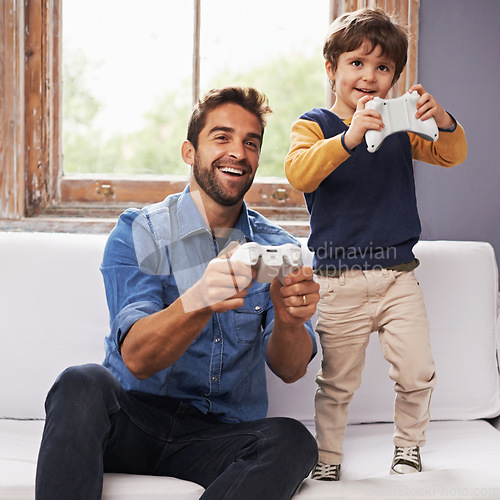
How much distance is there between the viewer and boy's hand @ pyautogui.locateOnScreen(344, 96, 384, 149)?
124 centimetres

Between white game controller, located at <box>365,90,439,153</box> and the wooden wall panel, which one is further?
the wooden wall panel

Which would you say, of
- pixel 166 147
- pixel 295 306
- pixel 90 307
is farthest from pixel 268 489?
pixel 166 147

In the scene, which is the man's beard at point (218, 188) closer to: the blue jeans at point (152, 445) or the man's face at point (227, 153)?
the man's face at point (227, 153)

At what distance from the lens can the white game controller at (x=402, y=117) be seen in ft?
4.16

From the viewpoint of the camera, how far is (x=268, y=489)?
3.67 ft

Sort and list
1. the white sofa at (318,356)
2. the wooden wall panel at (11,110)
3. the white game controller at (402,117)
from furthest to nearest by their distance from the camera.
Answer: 1. the wooden wall panel at (11,110)
2. the white sofa at (318,356)
3. the white game controller at (402,117)

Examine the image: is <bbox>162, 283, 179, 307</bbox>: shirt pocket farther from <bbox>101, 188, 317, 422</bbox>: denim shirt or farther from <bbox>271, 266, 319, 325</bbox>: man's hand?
<bbox>271, 266, 319, 325</bbox>: man's hand

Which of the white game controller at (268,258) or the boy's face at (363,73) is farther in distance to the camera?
the boy's face at (363,73)

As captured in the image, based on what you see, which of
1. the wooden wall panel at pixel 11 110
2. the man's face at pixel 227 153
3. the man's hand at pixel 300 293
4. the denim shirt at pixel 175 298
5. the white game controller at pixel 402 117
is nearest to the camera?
the man's hand at pixel 300 293

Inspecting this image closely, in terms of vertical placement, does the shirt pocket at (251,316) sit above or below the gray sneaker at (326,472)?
above

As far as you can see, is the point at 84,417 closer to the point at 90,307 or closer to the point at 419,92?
the point at 90,307

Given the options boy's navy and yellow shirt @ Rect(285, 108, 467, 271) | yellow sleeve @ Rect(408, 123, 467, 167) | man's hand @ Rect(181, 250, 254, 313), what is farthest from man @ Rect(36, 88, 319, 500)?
yellow sleeve @ Rect(408, 123, 467, 167)

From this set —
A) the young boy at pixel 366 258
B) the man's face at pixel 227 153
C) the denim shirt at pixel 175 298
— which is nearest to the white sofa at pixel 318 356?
the young boy at pixel 366 258

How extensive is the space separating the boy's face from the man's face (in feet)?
0.73
